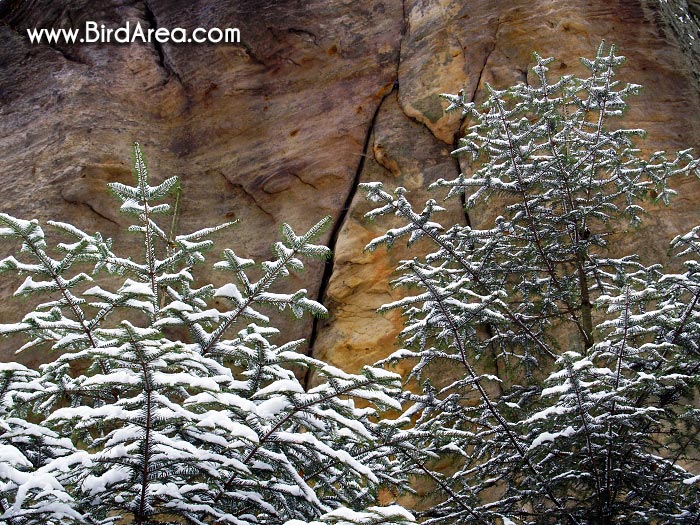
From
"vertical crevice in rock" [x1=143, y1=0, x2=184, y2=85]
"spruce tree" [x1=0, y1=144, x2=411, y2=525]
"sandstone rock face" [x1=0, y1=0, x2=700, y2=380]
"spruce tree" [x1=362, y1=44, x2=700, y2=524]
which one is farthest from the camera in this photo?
"vertical crevice in rock" [x1=143, y1=0, x2=184, y2=85]

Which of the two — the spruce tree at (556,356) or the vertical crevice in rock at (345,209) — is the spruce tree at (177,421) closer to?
the spruce tree at (556,356)

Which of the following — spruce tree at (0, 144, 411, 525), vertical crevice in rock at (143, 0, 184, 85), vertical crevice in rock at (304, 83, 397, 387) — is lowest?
vertical crevice in rock at (304, 83, 397, 387)

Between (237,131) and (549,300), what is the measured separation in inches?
216

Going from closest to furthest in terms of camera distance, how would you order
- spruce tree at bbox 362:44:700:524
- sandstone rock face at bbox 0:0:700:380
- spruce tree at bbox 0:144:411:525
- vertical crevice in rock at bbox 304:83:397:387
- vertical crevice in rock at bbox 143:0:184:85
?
spruce tree at bbox 0:144:411:525 → spruce tree at bbox 362:44:700:524 → sandstone rock face at bbox 0:0:700:380 → vertical crevice in rock at bbox 304:83:397:387 → vertical crevice in rock at bbox 143:0:184:85

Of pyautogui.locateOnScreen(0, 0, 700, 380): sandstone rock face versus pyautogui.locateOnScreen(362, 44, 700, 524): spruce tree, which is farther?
pyautogui.locateOnScreen(0, 0, 700, 380): sandstone rock face

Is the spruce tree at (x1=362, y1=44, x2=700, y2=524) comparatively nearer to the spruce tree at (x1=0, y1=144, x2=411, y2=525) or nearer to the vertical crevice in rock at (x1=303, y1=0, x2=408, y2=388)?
the spruce tree at (x1=0, y1=144, x2=411, y2=525)

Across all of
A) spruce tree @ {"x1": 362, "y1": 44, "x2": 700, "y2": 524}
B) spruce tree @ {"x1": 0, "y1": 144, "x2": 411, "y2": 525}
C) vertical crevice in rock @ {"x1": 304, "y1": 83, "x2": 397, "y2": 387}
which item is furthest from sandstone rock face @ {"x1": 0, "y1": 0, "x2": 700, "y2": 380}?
spruce tree @ {"x1": 0, "y1": 144, "x2": 411, "y2": 525}

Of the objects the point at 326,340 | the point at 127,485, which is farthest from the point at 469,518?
the point at 326,340

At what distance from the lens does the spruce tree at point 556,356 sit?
Result: 11.3 ft

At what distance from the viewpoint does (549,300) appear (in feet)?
17.4

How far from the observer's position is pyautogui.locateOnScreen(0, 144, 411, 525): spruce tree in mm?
2584

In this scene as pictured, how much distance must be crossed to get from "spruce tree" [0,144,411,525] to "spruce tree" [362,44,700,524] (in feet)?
2.07

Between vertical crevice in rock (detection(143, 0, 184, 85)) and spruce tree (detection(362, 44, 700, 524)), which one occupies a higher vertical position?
vertical crevice in rock (detection(143, 0, 184, 85))

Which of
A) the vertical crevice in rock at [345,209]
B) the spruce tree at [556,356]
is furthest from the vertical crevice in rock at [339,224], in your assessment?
the spruce tree at [556,356]
